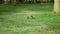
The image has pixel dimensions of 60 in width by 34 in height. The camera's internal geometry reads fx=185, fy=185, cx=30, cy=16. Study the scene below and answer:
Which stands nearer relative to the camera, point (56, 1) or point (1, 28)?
point (1, 28)

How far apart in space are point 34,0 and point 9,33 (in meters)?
9.81

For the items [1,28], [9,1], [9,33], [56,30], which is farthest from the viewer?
[9,1]

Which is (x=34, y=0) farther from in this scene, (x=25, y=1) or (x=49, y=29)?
(x=49, y=29)

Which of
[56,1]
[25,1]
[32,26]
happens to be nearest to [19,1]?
[25,1]

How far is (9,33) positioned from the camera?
5.00 metres

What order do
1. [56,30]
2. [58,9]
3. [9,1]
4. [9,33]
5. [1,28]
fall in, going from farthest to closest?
[9,1] < [58,9] < [1,28] < [56,30] < [9,33]

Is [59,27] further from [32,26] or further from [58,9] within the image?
[58,9]

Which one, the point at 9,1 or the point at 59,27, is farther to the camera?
the point at 9,1

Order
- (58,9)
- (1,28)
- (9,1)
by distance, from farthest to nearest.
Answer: (9,1) < (58,9) < (1,28)

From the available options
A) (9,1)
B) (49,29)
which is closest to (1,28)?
(49,29)

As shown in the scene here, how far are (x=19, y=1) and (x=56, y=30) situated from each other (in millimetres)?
9870

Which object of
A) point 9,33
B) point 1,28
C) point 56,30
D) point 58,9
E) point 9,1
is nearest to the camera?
point 9,33

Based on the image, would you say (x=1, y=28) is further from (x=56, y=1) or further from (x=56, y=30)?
(x=56, y=1)

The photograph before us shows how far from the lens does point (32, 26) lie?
5918 mm
